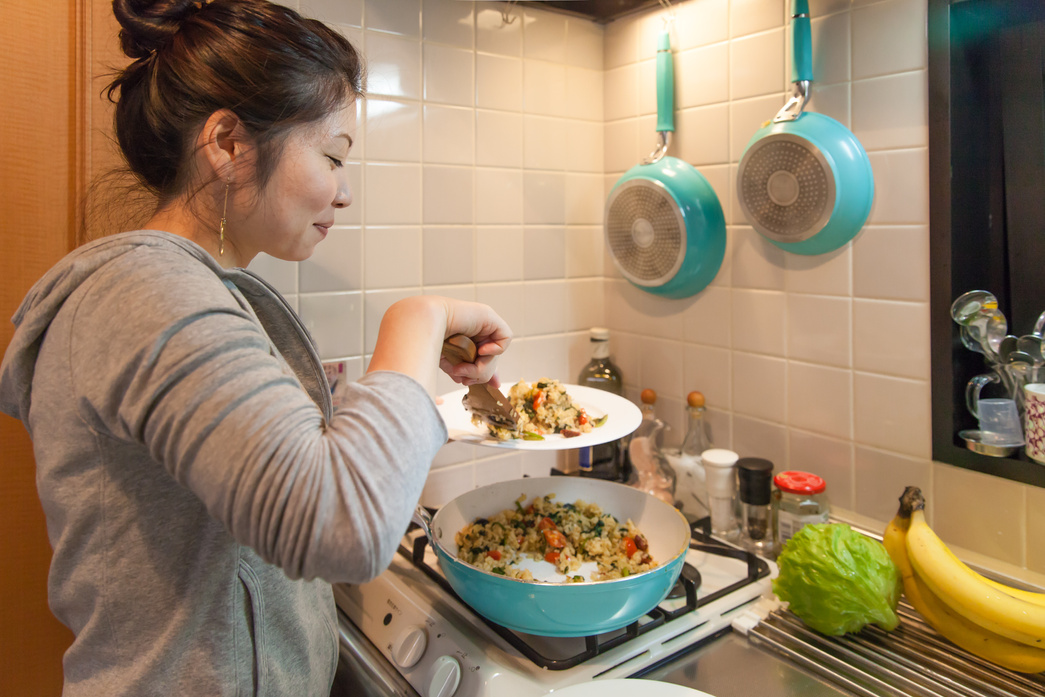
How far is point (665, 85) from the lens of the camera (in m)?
1.37

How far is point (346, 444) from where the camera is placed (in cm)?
51

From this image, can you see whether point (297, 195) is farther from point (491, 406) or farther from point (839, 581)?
point (839, 581)

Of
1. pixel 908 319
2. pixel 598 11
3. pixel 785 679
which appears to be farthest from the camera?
pixel 598 11

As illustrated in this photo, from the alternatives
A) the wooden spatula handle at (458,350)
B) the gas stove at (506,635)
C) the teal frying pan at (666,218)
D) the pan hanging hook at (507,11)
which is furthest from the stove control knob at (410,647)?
the pan hanging hook at (507,11)

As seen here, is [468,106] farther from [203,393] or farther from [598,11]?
[203,393]

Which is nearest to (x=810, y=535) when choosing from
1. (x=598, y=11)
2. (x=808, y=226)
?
(x=808, y=226)

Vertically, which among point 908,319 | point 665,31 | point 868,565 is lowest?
point 868,565

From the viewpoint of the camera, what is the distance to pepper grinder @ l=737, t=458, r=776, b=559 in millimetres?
1179

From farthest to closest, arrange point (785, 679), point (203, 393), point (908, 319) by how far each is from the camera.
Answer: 1. point (908, 319)
2. point (785, 679)
3. point (203, 393)

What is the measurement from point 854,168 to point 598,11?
713 millimetres

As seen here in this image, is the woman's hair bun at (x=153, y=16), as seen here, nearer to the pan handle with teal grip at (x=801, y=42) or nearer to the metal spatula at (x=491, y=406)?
the metal spatula at (x=491, y=406)

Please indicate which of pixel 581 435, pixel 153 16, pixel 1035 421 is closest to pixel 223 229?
pixel 153 16

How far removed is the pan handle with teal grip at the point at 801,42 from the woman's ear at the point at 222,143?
2.93 feet

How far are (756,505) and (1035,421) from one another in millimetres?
428
